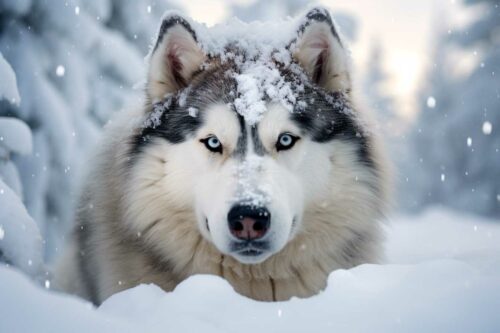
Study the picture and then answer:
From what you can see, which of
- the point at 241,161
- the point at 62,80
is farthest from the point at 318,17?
the point at 62,80

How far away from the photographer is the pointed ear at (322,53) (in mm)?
3934

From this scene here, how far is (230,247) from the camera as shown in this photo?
332cm

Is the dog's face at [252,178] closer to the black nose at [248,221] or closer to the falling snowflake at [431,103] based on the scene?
the black nose at [248,221]

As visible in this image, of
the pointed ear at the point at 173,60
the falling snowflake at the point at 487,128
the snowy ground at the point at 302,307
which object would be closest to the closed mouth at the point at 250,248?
the snowy ground at the point at 302,307

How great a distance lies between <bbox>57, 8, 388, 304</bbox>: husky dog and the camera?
3639 mm

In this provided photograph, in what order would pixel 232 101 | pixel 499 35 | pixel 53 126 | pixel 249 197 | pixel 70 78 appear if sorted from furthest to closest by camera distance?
pixel 499 35 → pixel 70 78 → pixel 53 126 → pixel 232 101 → pixel 249 197

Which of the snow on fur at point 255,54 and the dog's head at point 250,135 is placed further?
the snow on fur at point 255,54

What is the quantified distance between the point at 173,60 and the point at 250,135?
36.8 inches

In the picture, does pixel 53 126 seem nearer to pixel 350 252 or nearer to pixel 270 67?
pixel 270 67

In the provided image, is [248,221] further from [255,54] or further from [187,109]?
[255,54]

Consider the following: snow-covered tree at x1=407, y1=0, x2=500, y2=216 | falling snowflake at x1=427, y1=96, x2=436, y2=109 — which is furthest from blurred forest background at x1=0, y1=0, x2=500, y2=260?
falling snowflake at x1=427, y1=96, x2=436, y2=109

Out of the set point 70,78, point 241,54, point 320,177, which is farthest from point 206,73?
point 70,78

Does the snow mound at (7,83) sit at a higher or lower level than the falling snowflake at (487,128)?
lower

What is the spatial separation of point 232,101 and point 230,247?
96 cm
